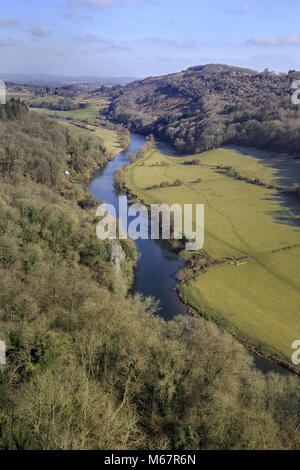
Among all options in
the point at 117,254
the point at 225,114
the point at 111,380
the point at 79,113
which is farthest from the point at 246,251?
the point at 79,113

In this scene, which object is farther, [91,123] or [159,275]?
[91,123]

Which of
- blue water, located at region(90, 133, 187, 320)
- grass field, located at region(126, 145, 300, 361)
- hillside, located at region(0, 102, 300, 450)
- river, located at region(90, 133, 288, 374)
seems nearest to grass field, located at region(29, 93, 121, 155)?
grass field, located at region(126, 145, 300, 361)

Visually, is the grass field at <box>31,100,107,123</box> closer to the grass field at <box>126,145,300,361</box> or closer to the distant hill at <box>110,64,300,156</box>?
the distant hill at <box>110,64,300,156</box>

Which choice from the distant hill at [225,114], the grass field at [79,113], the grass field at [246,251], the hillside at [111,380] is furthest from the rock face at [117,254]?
the grass field at [79,113]

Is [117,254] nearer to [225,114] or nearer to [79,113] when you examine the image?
[225,114]
